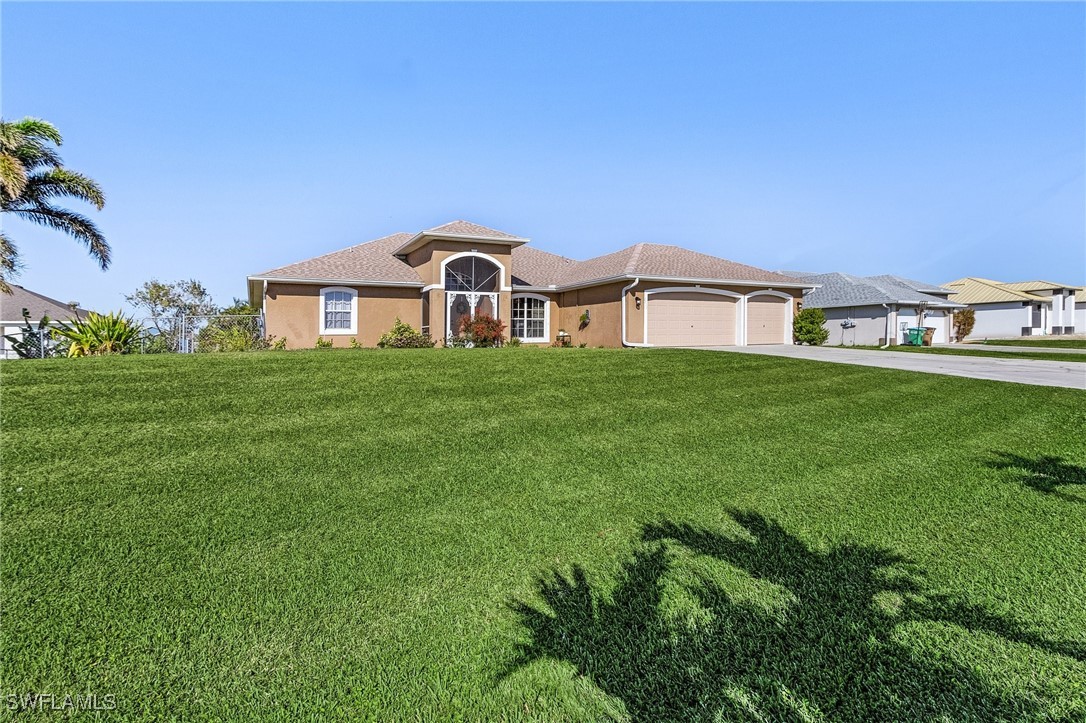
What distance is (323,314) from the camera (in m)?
18.7

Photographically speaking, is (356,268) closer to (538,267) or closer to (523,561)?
(538,267)

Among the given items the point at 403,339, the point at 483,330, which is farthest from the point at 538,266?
the point at 403,339

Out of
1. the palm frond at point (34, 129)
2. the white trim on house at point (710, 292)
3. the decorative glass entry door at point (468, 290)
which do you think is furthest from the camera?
the white trim on house at point (710, 292)

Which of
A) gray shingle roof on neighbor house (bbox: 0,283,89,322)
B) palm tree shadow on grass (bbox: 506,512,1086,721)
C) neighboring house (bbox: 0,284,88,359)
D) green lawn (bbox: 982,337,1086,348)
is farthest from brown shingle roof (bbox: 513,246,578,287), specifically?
green lawn (bbox: 982,337,1086,348)

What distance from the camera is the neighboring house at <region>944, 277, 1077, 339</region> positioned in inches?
1663

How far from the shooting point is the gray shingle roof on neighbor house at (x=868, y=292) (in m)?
31.4

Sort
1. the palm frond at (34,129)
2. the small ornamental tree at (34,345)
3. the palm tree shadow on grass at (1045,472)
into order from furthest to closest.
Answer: the palm frond at (34,129) → the small ornamental tree at (34,345) → the palm tree shadow on grass at (1045,472)

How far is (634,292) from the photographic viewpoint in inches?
781

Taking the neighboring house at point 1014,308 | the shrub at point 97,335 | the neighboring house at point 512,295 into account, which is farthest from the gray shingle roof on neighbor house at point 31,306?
the neighboring house at point 1014,308

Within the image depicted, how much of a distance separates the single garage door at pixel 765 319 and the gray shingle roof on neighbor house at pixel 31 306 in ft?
106

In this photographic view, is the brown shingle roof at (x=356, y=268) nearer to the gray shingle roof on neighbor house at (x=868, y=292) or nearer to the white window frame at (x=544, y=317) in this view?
the white window frame at (x=544, y=317)

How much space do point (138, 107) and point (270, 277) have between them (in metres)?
5.63

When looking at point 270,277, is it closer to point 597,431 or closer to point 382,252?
point 382,252

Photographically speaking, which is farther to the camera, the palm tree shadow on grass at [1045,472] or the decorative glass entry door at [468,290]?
the decorative glass entry door at [468,290]
